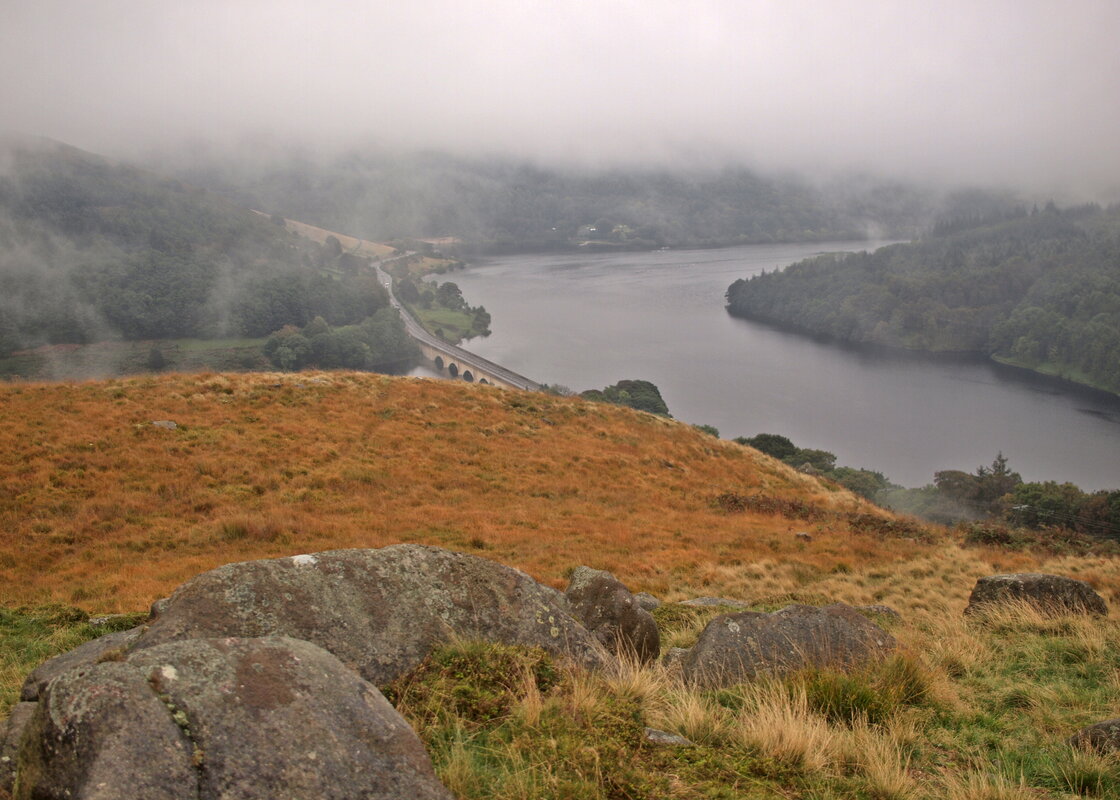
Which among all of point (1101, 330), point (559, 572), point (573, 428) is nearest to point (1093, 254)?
point (1101, 330)

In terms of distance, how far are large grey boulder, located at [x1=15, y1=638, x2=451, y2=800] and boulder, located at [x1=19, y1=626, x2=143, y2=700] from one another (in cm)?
132

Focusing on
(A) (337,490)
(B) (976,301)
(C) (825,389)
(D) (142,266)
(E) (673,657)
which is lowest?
(C) (825,389)

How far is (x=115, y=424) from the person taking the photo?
61.6 feet

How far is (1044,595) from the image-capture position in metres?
9.52

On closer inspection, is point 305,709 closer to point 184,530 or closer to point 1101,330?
point 184,530

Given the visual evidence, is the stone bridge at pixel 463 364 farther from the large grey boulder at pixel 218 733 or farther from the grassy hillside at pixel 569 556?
the large grey boulder at pixel 218 733

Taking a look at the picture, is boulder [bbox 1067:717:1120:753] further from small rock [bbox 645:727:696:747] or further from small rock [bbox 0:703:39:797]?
small rock [bbox 0:703:39:797]

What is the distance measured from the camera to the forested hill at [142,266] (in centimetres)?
11200

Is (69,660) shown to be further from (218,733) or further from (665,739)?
(665,739)

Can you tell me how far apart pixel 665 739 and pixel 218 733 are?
2746 millimetres

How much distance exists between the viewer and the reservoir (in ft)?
253

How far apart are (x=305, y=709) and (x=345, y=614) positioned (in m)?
1.79

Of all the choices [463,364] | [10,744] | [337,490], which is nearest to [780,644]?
[10,744]

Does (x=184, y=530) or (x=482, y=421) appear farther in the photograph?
(x=482, y=421)
